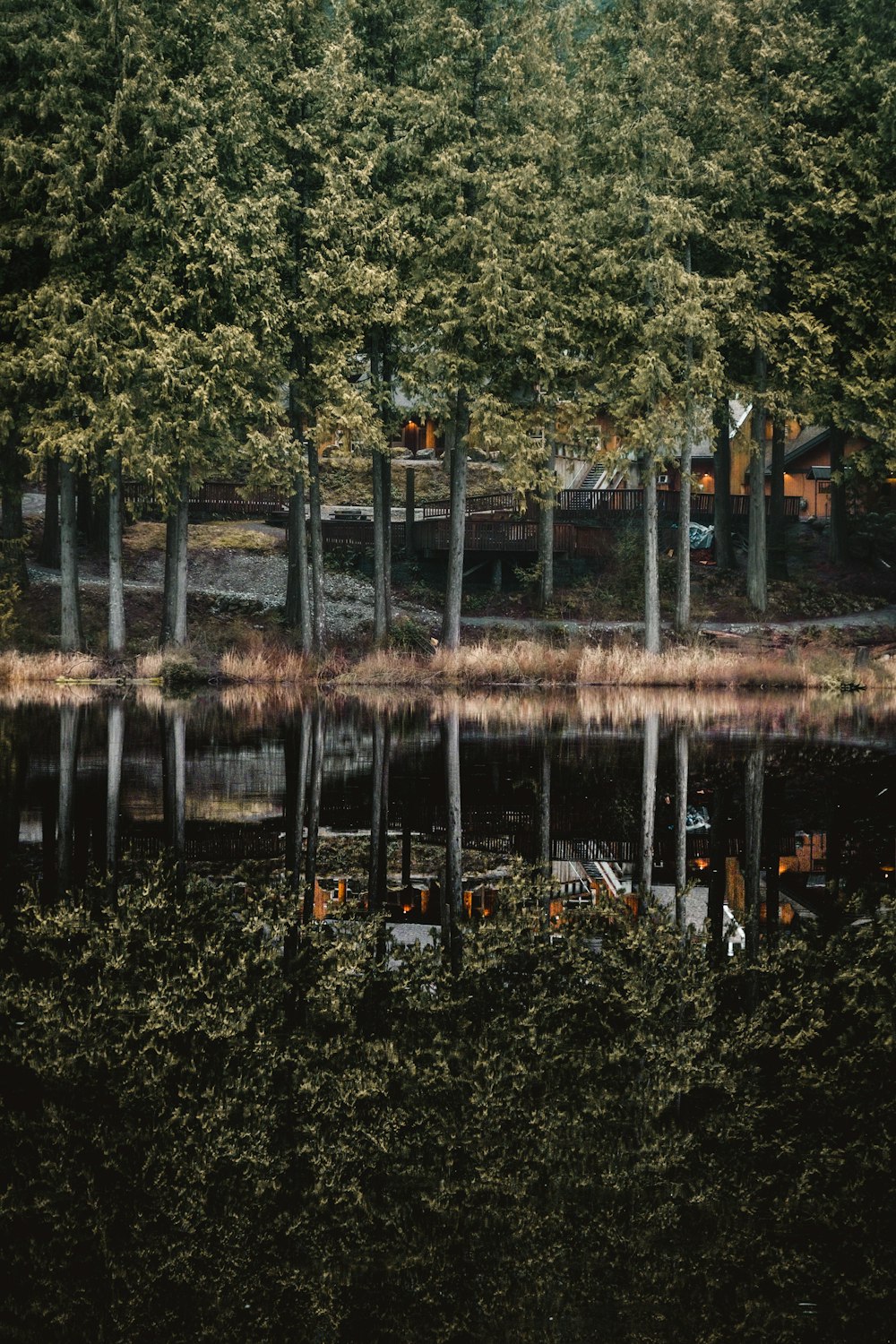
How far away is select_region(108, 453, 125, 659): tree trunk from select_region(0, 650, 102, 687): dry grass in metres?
0.99

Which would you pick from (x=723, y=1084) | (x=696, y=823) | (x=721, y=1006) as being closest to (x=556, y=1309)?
(x=723, y=1084)

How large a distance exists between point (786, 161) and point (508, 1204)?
37459 millimetres

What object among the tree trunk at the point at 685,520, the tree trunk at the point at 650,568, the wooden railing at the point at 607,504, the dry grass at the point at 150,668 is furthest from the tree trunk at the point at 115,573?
the wooden railing at the point at 607,504

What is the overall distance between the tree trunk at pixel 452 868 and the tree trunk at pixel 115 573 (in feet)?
49.3

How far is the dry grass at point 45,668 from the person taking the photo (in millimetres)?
29594

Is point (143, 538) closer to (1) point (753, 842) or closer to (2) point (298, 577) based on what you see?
(2) point (298, 577)

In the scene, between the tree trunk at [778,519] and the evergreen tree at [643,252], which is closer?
the evergreen tree at [643,252]

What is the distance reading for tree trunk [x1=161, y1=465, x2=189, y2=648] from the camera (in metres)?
32.4

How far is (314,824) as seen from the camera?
1250 centimetres

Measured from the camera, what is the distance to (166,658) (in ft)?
100

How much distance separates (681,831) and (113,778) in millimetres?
6118

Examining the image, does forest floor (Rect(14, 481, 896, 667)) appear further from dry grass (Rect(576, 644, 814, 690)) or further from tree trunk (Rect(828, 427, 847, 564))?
dry grass (Rect(576, 644, 814, 690))

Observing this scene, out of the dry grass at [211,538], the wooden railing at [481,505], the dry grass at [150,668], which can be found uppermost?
the wooden railing at [481,505]

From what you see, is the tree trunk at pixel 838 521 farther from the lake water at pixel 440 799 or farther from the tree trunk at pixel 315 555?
the lake water at pixel 440 799
